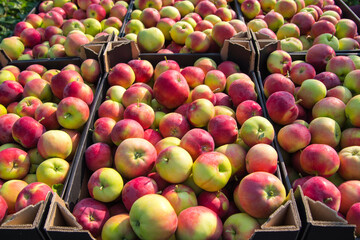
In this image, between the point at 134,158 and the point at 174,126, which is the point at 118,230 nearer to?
the point at 134,158

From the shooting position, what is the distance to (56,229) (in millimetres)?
1450

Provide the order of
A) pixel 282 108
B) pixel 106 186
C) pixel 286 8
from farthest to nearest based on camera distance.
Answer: pixel 286 8, pixel 282 108, pixel 106 186

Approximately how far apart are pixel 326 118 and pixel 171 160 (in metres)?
1.24

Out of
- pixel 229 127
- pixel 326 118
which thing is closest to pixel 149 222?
pixel 229 127

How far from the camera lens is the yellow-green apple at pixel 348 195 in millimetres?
1741

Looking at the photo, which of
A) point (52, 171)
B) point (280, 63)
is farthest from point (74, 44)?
point (280, 63)

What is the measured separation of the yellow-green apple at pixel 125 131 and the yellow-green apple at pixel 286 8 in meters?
2.96

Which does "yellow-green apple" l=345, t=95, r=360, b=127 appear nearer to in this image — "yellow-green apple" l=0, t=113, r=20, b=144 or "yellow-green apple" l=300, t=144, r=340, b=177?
"yellow-green apple" l=300, t=144, r=340, b=177

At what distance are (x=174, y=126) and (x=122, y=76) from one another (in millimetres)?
839

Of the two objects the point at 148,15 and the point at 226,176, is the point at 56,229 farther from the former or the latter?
the point at 148,15

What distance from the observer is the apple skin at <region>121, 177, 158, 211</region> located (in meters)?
1.76

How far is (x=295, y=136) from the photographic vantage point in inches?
81.0

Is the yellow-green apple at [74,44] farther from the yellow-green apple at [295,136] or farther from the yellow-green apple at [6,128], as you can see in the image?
the yellow-green apple at [295,136]

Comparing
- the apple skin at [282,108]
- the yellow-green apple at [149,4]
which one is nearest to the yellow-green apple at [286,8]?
the yellow-green apple at [149,4]
